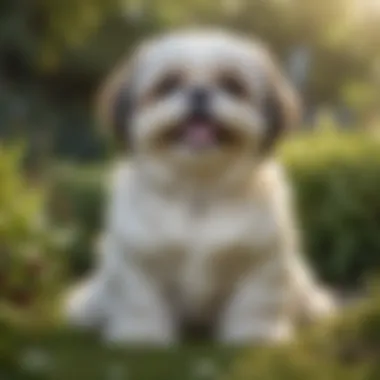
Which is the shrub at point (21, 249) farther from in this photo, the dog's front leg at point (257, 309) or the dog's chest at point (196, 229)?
the dog's front leg at point (257, 309)

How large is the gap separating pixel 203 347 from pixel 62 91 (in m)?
3.08

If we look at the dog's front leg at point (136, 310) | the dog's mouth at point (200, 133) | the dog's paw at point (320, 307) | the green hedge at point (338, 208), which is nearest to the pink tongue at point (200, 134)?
the dog's mouth at point (200, 133)

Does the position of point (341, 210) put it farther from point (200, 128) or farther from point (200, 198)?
point (200, 128)

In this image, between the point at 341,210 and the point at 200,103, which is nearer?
the point at 200,103

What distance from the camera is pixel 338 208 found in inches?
115

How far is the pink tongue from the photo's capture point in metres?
2.01

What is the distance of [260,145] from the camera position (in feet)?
6.79

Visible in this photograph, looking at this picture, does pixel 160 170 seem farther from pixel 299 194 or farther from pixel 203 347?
pixel 299 194

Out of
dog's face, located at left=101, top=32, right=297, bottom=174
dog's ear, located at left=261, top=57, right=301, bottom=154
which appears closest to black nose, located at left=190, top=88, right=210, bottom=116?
dog's face, located at left=101, top=32, right=297, bottom=174

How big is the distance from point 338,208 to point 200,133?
1.02m

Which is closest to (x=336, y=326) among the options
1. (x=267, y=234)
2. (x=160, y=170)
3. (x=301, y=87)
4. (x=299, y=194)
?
(x=267, y=234)

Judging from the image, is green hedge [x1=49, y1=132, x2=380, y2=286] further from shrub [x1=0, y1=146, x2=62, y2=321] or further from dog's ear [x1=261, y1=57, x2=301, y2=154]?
dog's ear [x1=261, y1=57, x2=301, y2=154]

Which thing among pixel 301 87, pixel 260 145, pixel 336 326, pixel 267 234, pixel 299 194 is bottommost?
pixel 336 326

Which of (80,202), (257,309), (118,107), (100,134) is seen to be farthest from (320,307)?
(100,134)
